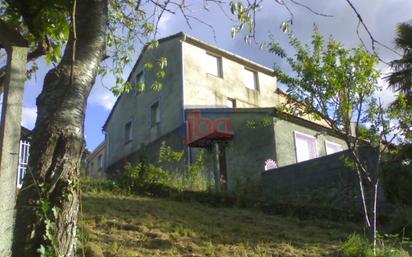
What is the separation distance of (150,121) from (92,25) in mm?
22744

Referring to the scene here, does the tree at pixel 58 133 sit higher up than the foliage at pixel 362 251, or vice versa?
the tree at pixel 58 133

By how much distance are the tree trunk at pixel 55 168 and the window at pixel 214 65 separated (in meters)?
22.3

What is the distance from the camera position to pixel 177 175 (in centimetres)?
1236

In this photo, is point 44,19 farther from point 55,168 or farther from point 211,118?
point 211,118

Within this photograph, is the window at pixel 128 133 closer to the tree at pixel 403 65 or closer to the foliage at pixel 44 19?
the tree at pixel 403 65

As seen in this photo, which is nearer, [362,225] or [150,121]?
[362,225]

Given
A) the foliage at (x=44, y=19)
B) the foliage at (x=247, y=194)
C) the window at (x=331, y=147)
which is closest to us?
the foliage at (x=44, y=19)

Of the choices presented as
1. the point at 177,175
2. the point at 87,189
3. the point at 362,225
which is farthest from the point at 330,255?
the point at 177,175

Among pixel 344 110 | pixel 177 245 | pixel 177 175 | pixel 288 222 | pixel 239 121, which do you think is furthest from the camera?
pixel 239 121

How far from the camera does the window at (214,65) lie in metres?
26.4

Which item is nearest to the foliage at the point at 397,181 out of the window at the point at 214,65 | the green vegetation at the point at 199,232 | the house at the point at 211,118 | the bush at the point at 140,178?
the green vegetation at the point at 199,232

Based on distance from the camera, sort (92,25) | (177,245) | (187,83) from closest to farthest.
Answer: (92,25)
(177,245)
(187,83)

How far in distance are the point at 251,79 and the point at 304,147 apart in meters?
6.86

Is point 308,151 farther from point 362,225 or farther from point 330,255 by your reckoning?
point 330,255
